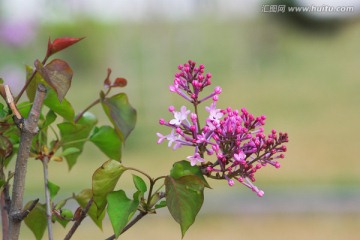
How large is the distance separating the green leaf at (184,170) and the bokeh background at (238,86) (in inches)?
81.6

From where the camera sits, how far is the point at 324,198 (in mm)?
4039

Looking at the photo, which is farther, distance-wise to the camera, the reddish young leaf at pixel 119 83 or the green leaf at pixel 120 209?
the reddish young leaf at pixel 119 83

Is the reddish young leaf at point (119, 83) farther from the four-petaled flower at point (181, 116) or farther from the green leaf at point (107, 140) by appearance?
the four-petaled flower at point (181, 116)

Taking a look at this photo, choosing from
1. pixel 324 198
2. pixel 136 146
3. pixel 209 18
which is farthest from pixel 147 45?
pixel 324 198

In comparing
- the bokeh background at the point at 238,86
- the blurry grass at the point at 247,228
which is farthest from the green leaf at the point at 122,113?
the blurry grass at the point at 247,228

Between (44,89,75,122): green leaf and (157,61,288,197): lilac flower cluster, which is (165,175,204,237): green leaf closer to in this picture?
(157,61,288,197): lilac flower cluster

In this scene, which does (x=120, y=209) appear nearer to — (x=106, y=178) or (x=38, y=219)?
(x=106, y=178)

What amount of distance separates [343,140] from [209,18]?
17.8 feet

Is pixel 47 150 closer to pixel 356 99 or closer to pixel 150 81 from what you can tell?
pixel 356 99

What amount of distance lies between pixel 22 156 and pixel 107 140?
0.52 feet

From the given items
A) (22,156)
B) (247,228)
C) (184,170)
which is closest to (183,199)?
(184,170)

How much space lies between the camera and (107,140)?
2.37ft

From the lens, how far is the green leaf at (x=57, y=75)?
553 millimetres

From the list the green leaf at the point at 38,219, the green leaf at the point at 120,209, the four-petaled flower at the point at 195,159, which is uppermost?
the four-petaled flower at the point at 195,159
